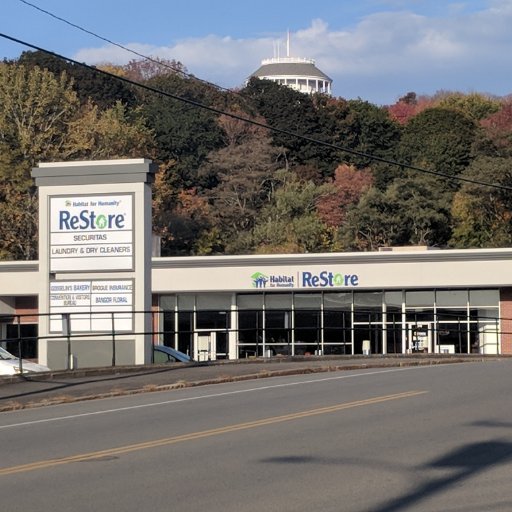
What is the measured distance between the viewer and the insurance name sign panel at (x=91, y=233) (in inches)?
1181

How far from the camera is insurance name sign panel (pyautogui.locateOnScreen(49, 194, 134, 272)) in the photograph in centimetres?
3000

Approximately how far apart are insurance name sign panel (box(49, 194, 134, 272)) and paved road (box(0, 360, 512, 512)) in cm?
1098

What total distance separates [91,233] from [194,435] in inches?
678

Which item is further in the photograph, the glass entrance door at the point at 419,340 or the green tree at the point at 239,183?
the green tree at the point at 239,183

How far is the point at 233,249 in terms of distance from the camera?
261 ft

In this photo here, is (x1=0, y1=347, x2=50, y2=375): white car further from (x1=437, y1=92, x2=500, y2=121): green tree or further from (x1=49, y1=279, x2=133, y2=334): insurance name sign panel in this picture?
(x1=437, y1=92, x2=500, y2=121): green tree

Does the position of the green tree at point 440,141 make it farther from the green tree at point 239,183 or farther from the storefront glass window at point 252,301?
the storefront glass window at point 252,301

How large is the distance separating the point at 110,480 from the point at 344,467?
231cm

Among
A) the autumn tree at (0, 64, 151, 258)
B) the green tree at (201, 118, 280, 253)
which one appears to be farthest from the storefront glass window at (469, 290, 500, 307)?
the green tree at (201, 118, 280, 253)

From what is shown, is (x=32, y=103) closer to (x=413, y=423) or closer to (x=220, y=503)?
(x=413, y=423)

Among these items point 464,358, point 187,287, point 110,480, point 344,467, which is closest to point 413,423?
point 344,467

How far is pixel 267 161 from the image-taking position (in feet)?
299

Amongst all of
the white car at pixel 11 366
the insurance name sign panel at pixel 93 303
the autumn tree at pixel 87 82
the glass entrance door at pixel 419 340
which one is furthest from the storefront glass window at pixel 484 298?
the autumn tree at pixel 87 82

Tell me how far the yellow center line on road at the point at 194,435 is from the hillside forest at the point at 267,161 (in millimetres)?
37828
